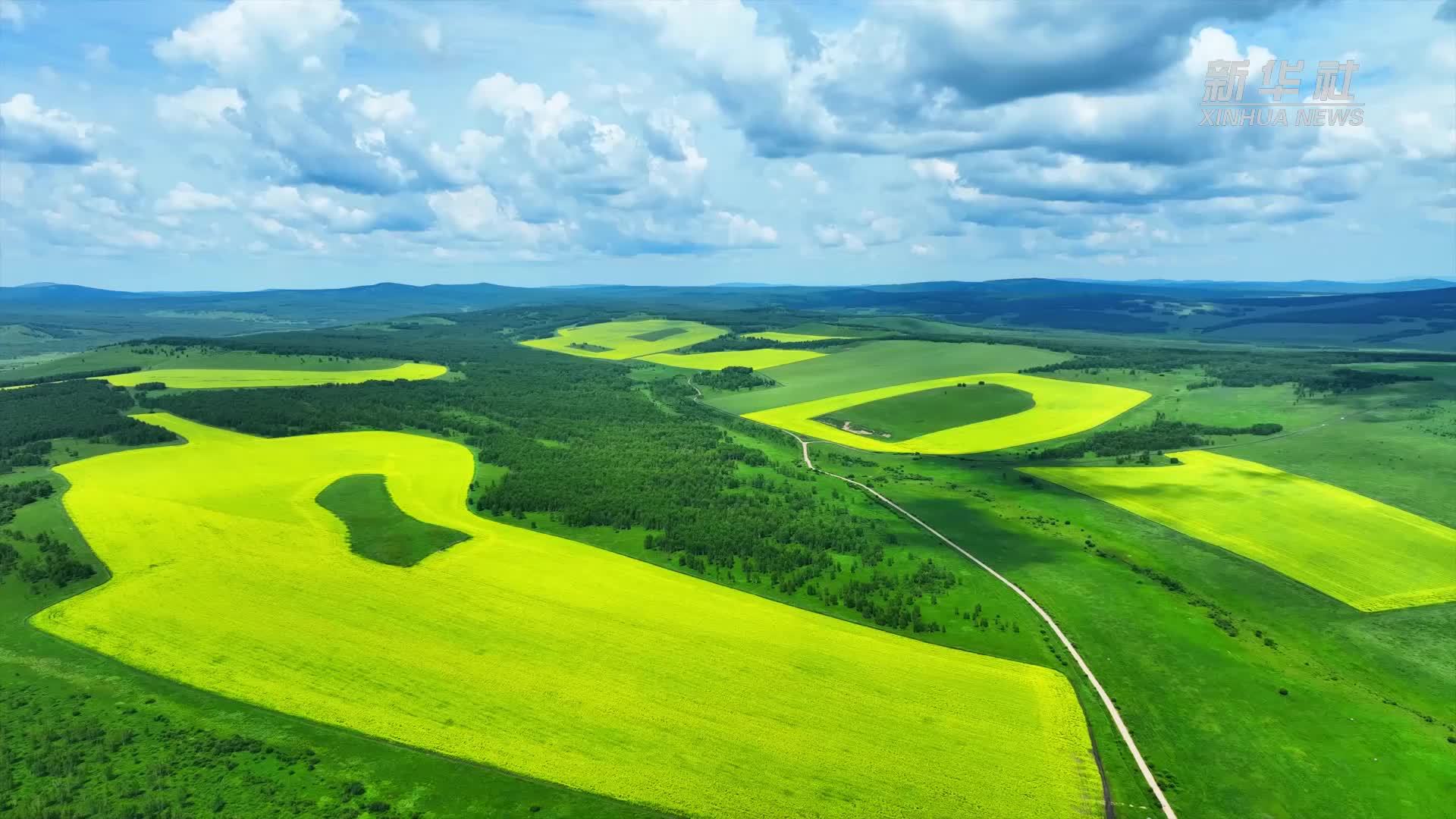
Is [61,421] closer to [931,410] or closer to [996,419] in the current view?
[931,410]

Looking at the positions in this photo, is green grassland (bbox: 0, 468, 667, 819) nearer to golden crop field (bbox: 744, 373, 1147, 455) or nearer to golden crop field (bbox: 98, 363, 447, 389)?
golden crop field (bbox: 744, 373, 1147, 455)

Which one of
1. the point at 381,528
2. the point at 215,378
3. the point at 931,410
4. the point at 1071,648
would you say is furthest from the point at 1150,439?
the point at 215,378

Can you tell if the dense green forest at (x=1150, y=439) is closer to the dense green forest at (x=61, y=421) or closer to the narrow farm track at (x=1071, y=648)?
the narrow farm track at (x=1071, y=648)

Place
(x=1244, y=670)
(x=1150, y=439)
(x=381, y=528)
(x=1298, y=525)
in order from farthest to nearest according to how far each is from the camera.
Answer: (x=1150, y=439) → (x=1298, y=525) → (x=381, y=528) → (x=1244, y=670)

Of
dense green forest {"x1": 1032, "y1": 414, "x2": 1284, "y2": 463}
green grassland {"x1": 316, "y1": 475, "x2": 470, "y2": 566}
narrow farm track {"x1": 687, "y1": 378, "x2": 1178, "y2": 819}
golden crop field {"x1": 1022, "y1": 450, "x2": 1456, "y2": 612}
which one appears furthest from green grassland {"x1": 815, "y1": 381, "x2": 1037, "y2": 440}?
green grassland {"x1": 316, "y1": 475, "x2": 470, "y2": 566}

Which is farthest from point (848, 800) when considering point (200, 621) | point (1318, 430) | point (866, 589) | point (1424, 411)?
point (1424, 411)
